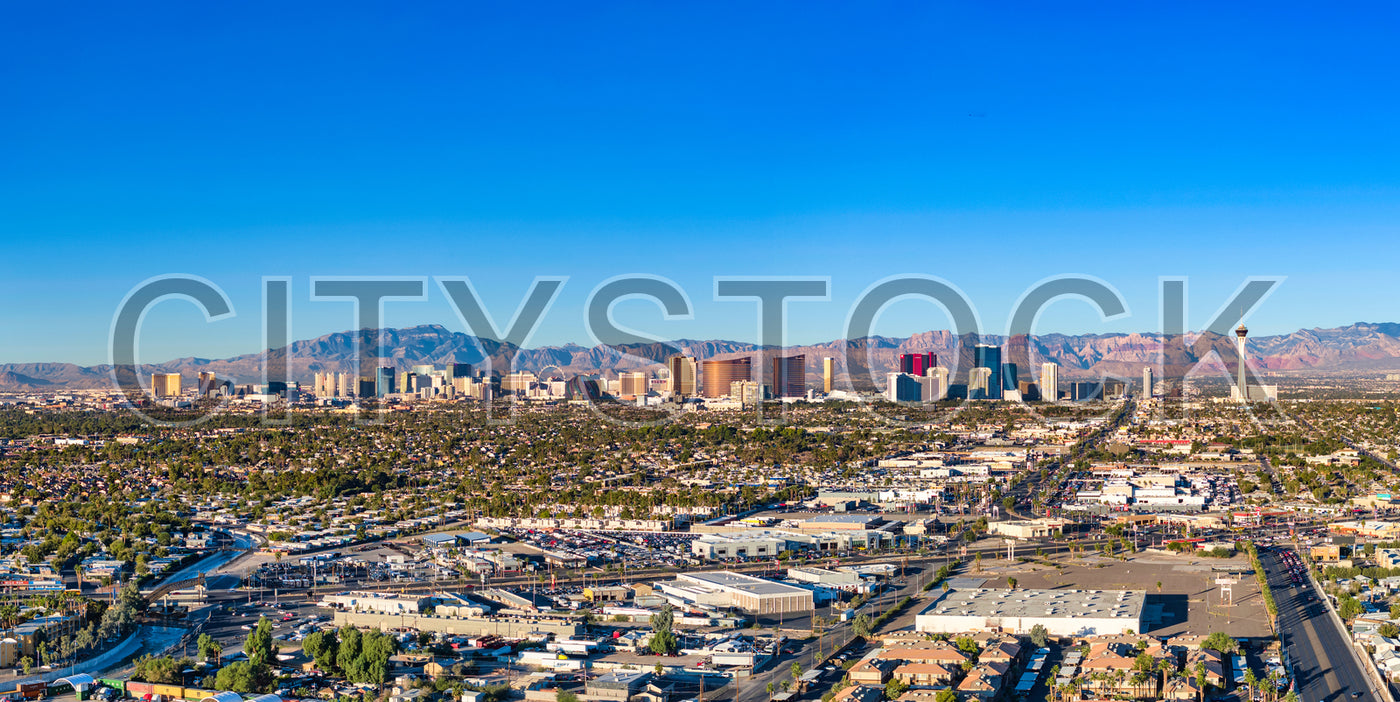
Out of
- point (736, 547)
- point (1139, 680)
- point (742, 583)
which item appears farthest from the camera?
point (736, 547)

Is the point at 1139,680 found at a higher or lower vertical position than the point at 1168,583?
higher

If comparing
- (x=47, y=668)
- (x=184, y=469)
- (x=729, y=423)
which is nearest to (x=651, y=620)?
(x=47, y=668)

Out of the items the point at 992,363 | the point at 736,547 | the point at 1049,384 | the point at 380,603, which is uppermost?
the point at 992,363

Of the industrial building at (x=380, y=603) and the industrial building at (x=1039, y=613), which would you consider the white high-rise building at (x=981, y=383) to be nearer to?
the industrial building at (x=1039, y=613)

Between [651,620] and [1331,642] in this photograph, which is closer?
[1331,642]

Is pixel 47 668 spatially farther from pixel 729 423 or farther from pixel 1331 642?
pixel 729 423

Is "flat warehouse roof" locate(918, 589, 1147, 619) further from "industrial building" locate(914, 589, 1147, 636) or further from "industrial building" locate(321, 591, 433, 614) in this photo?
"industrial building" locate(321, 591, 433, 614)

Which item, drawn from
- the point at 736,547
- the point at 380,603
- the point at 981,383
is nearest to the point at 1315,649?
the point at 736,547

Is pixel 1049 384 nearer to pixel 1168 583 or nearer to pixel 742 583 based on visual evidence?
pixel 1168 583
